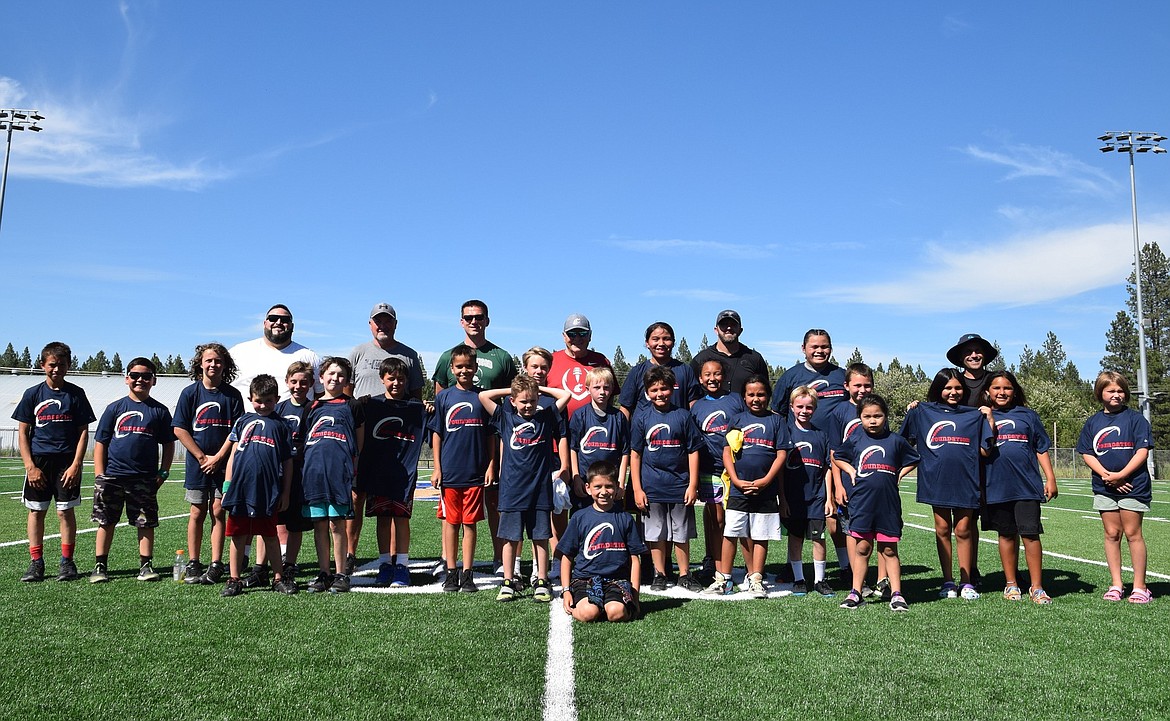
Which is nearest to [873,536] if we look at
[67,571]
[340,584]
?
[340,584]

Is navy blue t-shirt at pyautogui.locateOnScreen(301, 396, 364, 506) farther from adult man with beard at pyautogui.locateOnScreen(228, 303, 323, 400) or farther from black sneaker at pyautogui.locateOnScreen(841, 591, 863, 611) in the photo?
black sneaker at pyautogui.locateOnScreen(841, 591, 863, 611)

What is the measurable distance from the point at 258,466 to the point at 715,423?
349 centimetres

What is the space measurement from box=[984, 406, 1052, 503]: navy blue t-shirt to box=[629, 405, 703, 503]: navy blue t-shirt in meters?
2.30

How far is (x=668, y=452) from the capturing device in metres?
6.31

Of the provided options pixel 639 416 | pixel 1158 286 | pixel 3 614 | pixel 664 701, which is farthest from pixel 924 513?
pixel 1158 286

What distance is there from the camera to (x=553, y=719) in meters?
3.35

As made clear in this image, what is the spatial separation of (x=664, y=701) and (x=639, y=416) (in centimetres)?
305

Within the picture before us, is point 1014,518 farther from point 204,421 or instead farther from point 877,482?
point 204,421

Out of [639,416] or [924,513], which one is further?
[924,513]

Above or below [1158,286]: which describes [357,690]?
below

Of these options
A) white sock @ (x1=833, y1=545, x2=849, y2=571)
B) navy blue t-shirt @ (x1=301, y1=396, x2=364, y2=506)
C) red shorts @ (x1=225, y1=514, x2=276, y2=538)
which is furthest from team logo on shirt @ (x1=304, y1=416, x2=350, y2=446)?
white sock @ (x1=833, y1=545, x2=849, y2=571)

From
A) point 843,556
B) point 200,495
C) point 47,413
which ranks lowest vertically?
point 843,556

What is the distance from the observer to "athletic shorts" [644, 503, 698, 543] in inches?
248

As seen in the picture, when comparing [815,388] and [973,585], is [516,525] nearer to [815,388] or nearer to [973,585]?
[815,388]
